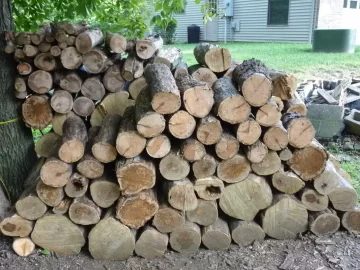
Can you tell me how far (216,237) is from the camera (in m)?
3.30

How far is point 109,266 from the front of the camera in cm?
320

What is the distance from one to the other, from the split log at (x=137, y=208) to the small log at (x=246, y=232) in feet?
2.36

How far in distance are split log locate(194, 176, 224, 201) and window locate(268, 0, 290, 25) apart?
1655 centimetres

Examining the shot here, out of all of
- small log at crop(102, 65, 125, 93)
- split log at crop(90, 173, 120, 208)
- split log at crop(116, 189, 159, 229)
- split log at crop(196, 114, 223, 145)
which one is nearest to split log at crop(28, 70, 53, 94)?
small log at crop(102, 65, 125, 93)

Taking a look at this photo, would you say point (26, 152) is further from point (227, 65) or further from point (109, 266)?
point (227, 65)

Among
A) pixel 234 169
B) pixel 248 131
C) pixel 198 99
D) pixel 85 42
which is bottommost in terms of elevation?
pixel 234 169

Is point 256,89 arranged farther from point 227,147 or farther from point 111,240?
point 111,240

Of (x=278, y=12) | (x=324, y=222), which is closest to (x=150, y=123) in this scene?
(x=324, y=222)

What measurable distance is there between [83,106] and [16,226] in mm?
1189

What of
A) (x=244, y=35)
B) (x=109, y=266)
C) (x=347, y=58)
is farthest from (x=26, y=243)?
(x=244, y=35)

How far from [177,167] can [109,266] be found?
990mm

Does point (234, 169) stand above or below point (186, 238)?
above

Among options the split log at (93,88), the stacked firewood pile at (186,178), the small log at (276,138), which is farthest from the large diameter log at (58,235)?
the small log at (276,138)

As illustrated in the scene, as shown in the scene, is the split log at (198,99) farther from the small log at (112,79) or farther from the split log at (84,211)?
the split log at (84,211)
